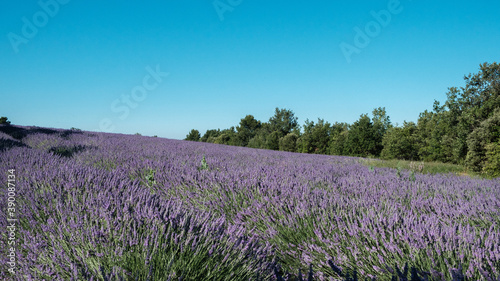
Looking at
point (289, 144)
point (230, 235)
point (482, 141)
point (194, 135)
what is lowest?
point (230, 235)

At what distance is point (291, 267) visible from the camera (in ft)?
6.09

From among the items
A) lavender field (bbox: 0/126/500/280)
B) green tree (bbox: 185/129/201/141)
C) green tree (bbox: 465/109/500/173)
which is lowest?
lavender field (bbox: 0/126/500/280)

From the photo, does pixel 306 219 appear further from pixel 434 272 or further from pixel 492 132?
pixel 492 132

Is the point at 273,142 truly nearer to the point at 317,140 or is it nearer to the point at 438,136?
the point at 317,140

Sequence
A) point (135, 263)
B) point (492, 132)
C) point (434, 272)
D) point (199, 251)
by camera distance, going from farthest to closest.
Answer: point (492, 132) < point (199, 251) < point (135, 263) < point (434, 272)

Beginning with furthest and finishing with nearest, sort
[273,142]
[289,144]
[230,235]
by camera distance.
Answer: [273,142], [289,144], [230,235]

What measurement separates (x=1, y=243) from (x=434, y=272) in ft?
7.86

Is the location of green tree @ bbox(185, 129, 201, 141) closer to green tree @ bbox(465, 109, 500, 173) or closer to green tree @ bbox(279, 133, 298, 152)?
green tree @ bbox(279, 133, 298, 152)

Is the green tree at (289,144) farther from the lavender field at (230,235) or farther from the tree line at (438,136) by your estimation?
the lavender field at (230,235)

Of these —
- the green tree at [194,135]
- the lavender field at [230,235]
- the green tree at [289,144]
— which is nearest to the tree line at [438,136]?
the green tree at [289,144]

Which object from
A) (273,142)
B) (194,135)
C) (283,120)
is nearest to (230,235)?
(273,142)

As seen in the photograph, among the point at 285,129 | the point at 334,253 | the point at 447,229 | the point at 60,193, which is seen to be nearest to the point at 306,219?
the point at 334,253

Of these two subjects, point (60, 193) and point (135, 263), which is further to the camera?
point (60, 193)

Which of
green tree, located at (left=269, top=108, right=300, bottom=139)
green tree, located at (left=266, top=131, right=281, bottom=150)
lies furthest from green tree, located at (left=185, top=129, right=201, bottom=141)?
green tree, located at (left=266, top=131, right=281, bottom=150)
